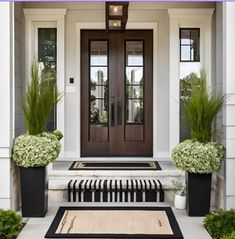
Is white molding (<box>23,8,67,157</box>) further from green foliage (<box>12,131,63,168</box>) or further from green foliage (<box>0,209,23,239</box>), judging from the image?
green foliage (<box>0,209,23,239</box>)

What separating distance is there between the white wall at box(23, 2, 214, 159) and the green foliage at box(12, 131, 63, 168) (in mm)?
2169

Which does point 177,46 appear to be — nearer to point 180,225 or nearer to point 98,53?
point 98,53

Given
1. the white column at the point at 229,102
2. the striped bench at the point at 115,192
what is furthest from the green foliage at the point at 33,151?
the white column at the point at 229,102

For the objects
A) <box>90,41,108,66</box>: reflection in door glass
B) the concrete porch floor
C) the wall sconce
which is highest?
the wall sconce

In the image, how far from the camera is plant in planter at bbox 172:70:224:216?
411cm

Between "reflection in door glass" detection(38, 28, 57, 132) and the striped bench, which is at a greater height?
"reflection in door glass" detection(38, 28, 57, 132)

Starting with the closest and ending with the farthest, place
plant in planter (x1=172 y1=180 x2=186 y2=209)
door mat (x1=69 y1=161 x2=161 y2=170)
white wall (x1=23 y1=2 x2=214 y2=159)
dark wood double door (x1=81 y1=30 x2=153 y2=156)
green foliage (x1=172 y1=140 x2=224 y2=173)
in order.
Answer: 1. green foliage (x1=172 y1=140 x2=224 y2=173)
2. plant in planter (x1=172 y1=180 x2=186 y2=209)
3. door mat (x1=69 y1=161 x2=161 y2=170)
4. white wall (x1=23 y1=2 x2=214 y2=159)
5. dark wood double door (x1=81 y1=30 x2=153 y2=156)

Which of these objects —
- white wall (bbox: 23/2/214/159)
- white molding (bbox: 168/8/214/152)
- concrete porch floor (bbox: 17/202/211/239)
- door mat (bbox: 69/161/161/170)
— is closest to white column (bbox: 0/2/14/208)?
concrete porch floor (bbox: 17/202/211/239)

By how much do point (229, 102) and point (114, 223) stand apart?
1.73m

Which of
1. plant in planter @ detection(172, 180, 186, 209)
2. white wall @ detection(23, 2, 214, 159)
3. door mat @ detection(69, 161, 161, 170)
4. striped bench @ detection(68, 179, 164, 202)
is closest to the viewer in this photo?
plant in planter @ detection(172, 180, 186, 209)

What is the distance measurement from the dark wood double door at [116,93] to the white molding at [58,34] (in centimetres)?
35

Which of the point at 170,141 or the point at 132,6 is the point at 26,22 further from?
the point at 170,141

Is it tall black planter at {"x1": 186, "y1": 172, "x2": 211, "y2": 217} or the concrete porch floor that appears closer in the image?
the concrete porch floor

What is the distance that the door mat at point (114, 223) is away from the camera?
3625mm
